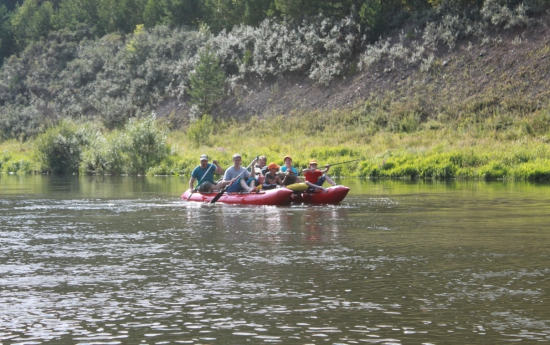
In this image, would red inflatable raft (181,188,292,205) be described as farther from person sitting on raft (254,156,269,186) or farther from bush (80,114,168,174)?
bush (80,114,168,174)

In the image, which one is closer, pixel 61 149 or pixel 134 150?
pixel 134 150

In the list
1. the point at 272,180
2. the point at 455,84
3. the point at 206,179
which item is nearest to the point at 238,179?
the point at 272,180

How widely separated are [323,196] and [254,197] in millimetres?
2142

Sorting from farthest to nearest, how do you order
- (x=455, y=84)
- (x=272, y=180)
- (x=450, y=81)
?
(x=450, y=81) < (x=455, y=84) < (x=272, y=180)

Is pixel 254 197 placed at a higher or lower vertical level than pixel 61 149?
lower

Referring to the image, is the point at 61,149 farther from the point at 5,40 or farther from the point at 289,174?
the point at 5,40

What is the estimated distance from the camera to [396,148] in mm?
→ 48469

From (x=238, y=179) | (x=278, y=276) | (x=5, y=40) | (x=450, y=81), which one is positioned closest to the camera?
(x=278, y=276)

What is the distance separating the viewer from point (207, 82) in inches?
2729

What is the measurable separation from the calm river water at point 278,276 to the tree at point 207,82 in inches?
1787

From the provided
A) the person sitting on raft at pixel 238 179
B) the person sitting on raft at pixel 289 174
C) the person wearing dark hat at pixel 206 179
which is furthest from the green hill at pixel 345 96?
the person sitting on raft at pixel 238 179

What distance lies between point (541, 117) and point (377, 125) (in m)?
11.3

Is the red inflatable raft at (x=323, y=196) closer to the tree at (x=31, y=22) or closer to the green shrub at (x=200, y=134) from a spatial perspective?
the green shrub at (x=200, y=134)

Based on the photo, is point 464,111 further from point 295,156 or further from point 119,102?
point 119,102
